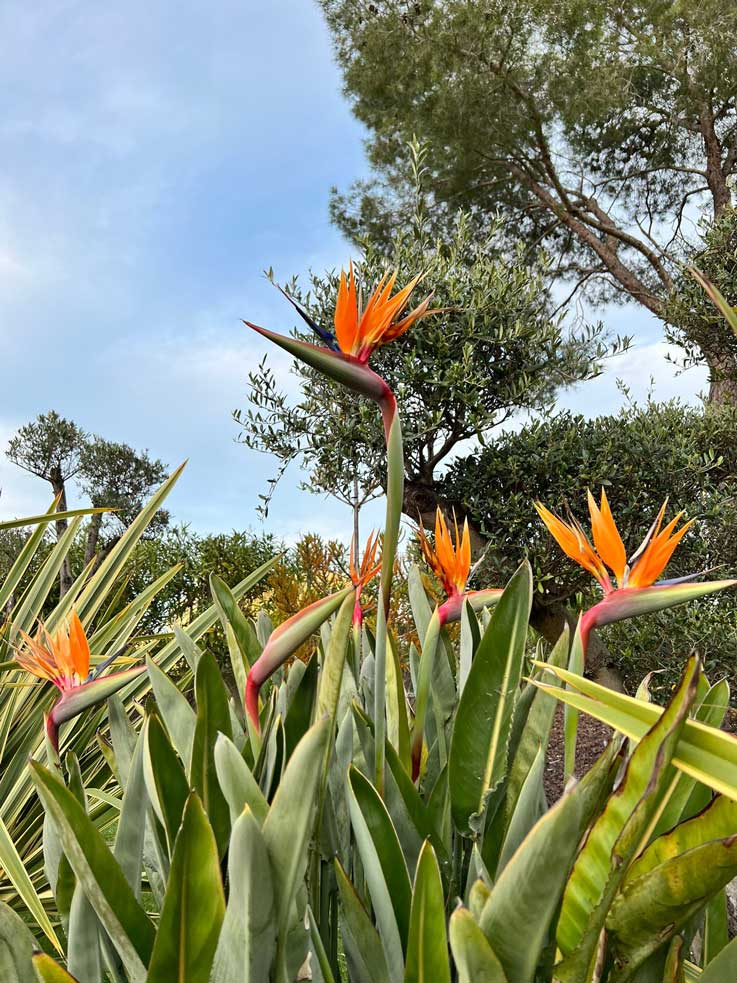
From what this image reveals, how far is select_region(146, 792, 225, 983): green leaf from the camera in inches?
16.5

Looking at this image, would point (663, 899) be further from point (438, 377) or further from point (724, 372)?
point (724, 372)

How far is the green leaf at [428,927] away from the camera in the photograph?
1.48 ft

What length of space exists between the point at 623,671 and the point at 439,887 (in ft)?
14.6

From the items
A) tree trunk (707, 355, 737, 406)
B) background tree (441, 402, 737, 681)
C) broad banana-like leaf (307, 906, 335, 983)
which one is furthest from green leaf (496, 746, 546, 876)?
tree trunk (707, 355, 737, 406)

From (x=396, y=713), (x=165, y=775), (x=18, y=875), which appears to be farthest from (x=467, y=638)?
(x=18, y=875)

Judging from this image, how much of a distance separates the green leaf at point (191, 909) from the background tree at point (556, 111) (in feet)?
21.4

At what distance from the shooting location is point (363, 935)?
54 centimetres

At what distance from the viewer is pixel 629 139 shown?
8445 mm

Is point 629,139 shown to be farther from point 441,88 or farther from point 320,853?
point 320,853

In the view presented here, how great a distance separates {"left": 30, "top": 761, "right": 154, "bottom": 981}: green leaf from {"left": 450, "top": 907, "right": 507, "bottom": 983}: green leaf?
234 millimetres

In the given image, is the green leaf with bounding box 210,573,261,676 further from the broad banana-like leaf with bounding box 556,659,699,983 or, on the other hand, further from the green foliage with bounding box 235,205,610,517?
→ the green foliage with bounding box 235,205,610,517

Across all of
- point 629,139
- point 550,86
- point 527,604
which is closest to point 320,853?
point 527,604

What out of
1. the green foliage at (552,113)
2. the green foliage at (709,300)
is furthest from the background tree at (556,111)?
the green foliage at (709,300)

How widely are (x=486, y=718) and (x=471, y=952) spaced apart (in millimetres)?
240
